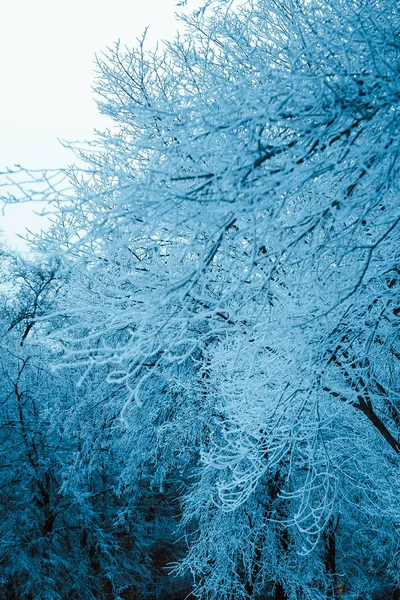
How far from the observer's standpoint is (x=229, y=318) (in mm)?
3115

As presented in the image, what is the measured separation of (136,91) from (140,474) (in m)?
6.53

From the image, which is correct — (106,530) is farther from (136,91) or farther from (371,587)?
(136,91)

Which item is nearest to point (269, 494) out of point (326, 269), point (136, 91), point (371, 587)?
point (371, 587)

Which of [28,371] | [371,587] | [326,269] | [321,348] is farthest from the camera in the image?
[28,371]

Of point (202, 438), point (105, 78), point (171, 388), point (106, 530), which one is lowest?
point (106, 530)

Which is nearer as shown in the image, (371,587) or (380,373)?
(380,373)

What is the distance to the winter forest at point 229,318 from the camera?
224 cm

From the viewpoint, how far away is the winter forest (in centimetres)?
224

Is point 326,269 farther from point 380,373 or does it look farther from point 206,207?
point 380,373

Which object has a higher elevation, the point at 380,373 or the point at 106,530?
→ the point at 380,373

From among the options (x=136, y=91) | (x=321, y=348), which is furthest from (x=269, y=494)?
(x=136, y=91)

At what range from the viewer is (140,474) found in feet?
28.2

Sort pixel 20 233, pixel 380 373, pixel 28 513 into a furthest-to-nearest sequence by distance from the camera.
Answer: pixel 28 513 → pixel 20 233 → pixel 380 373

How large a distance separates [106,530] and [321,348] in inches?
340
